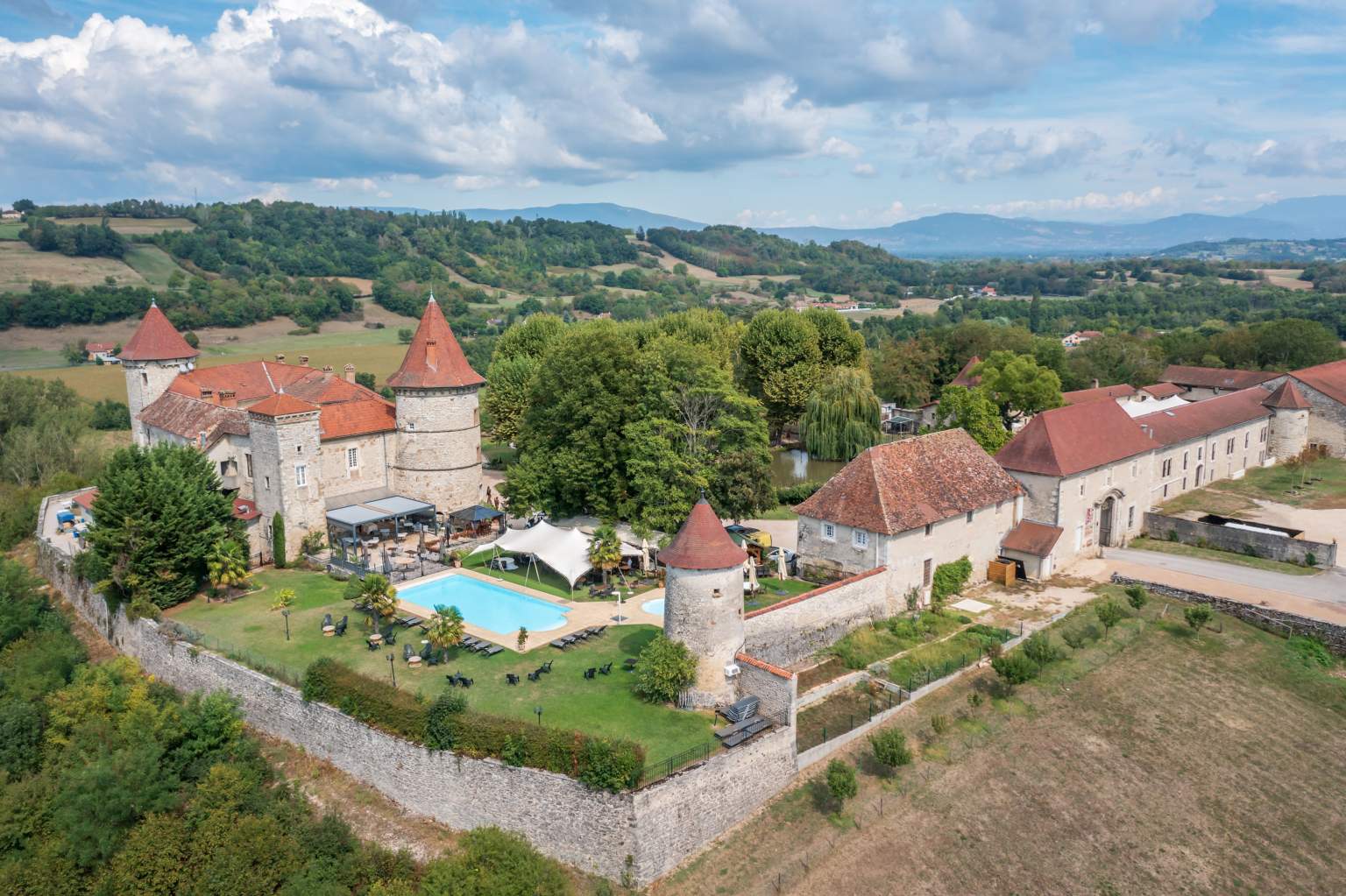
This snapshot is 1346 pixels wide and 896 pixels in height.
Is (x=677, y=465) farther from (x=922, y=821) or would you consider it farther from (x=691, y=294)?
(x=691, y=294)

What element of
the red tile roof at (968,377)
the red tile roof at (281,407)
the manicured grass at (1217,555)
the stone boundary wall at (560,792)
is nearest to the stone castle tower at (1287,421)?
the red tile roof at (968,377)

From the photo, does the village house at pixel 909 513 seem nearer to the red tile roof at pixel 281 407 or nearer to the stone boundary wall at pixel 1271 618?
the stone boundary wall at pixel 1271 618

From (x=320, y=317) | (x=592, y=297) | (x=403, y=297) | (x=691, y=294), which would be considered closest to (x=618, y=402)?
(x=320, y=317)

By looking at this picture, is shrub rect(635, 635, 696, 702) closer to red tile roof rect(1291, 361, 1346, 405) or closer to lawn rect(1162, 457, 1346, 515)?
lawn rect(1162, 457, 1346, 515)

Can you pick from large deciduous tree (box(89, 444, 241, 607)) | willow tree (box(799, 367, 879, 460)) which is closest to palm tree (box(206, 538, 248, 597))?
large deciduous tree (box(89, 444, 241, 607))

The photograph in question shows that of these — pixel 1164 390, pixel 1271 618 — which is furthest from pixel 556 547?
pixel 1164 390
